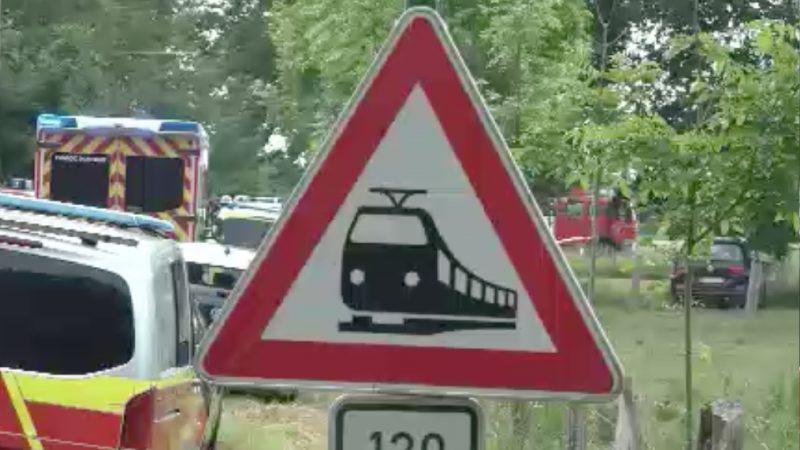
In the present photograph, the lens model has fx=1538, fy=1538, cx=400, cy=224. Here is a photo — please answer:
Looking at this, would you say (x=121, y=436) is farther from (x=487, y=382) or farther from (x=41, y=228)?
(x=487, y=382)

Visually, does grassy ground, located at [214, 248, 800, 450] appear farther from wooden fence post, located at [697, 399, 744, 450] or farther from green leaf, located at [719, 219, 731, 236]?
wooden fence post, located at [697, 399, 744, 450]

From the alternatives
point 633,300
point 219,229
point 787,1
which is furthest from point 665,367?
point 219,229

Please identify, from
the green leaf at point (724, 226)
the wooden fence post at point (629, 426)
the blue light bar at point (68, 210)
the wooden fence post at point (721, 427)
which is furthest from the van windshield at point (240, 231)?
the green leaf at point (724, 226)

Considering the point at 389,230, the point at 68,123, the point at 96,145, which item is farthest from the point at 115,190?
the point at 389,230

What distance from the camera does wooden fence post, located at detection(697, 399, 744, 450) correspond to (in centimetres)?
716

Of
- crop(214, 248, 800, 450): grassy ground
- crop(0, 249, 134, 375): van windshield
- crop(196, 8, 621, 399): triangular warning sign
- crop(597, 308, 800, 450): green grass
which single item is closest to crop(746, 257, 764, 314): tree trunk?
crop(597, 308, 800, 450): green grass

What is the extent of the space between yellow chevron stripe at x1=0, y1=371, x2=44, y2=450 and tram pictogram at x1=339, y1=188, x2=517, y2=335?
289 centimetres

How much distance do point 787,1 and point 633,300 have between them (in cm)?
747

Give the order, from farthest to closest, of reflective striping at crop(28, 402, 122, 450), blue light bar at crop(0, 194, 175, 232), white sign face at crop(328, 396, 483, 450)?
1. blue light bar at crop(0, 194, 175, 232)
2. reflective striping at crop(28, 402, 122, 450)
3. white sign face at crop(328, 396, 483, 450)

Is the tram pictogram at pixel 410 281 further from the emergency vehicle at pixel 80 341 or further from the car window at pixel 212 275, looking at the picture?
the car window at pixel 212 275

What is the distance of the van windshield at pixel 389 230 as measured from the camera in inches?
145

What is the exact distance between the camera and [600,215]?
33.9ft

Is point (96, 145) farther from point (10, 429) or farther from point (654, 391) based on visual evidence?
point (10, 429)

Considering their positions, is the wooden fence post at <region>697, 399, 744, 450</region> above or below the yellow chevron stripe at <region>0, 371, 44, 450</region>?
below
